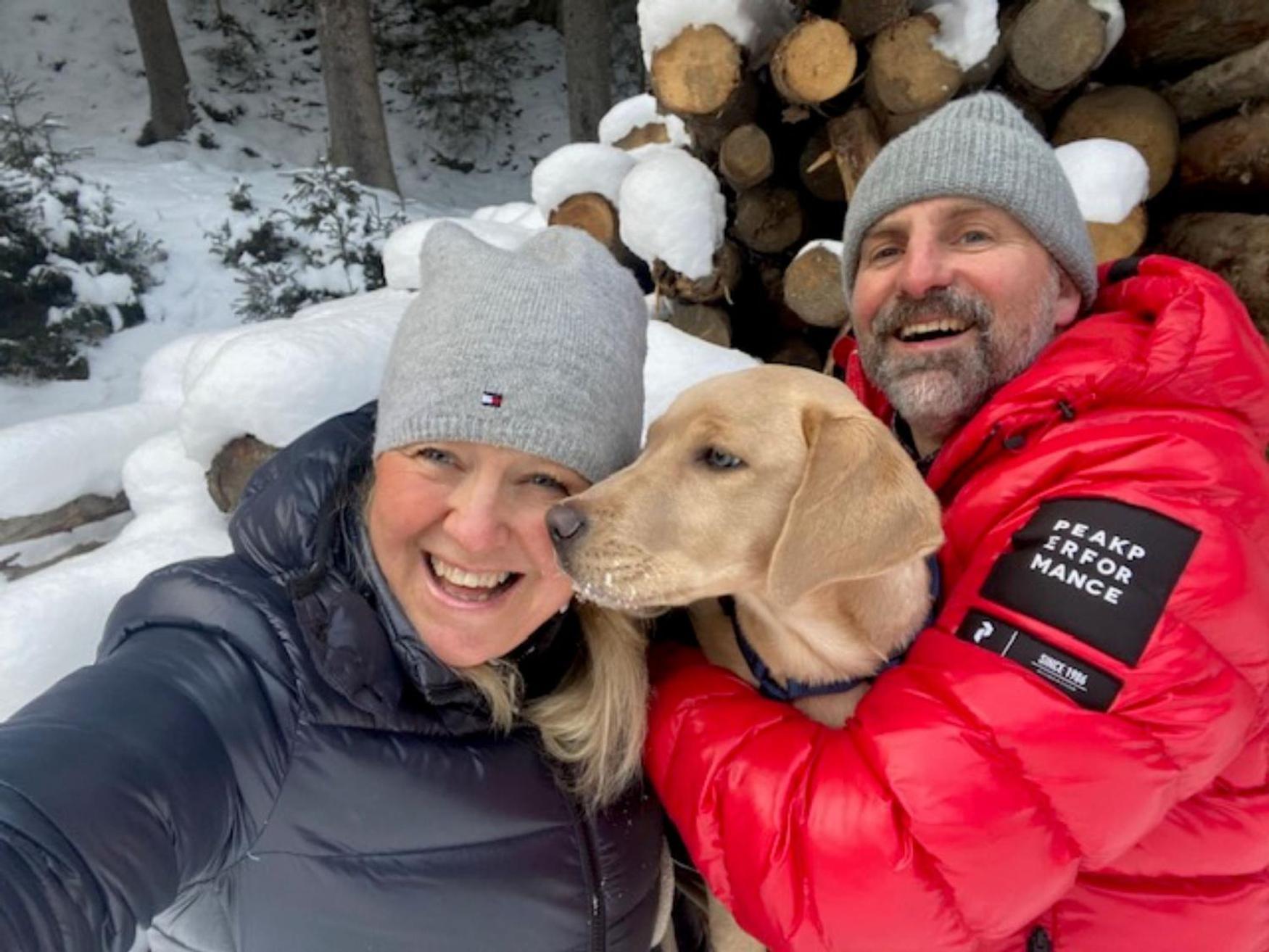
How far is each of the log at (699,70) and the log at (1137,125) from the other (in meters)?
1.58

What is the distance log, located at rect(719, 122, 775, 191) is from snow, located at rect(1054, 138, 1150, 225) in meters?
1.29

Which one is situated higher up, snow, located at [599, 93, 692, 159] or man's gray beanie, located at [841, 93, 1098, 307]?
snow, located at [599, 93, 692, 159]

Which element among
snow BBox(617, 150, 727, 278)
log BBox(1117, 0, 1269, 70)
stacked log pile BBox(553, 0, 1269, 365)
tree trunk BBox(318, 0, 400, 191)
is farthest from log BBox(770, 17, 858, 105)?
tree trunk BBox(318, 0, 400, 191)

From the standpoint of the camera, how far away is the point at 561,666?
69.2 inches

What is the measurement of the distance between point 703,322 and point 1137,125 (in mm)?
2105

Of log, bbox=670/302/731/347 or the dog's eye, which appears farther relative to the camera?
log, bbox=670/302/731/347

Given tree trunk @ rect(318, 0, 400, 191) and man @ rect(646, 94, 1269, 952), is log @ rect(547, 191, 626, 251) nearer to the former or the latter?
man @ rect(646, 94, 1269, 952)

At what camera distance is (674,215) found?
3945mm

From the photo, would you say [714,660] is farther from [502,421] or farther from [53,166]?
[53,166]

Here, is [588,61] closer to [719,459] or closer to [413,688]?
[719,459]

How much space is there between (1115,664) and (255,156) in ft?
45.0

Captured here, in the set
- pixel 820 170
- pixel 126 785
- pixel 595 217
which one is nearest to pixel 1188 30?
pixel 820 170

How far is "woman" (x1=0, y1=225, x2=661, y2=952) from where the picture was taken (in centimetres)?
126

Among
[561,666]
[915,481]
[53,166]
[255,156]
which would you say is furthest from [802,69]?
[255,156]
